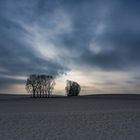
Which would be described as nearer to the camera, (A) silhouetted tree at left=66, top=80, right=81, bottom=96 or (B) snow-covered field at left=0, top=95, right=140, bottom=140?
(B) snow-covered field at left=0, top=95, right=140, bottom=140

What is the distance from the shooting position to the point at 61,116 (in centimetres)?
2059

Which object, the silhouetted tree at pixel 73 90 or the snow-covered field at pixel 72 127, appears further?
the silhouetted tree at pixel 73 90

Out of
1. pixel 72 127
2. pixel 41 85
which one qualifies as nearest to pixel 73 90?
pixel 41 85

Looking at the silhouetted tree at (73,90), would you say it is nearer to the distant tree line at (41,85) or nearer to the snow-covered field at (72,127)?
the distant tree line at (41,85)

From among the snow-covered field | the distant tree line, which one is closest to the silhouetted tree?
the distant tree line

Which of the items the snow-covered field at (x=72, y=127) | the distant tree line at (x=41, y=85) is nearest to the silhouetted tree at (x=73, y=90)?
the distant tree line at (x=41, y=85)

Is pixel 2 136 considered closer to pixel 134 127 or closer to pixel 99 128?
pixel 99 128

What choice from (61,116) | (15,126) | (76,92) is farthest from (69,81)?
(15,126)

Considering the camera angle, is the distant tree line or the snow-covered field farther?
the distant tree line

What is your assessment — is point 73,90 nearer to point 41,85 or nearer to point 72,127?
point 41,85

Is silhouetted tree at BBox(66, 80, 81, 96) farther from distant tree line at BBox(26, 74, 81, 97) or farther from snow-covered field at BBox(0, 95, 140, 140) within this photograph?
snow-covered field at BBox(0, 95, 140, 140)

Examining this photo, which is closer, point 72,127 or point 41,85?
point 72,127

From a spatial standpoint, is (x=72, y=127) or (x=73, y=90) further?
(x=73, y=90)

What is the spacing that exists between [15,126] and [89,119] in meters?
4.09
